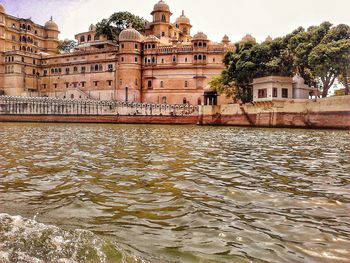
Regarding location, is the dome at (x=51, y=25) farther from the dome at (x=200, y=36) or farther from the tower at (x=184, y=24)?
the dome at (x=200, y=36)

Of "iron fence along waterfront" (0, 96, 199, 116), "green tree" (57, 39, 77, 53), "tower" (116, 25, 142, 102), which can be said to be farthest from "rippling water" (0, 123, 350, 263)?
"green tree" (57, 39, 77, 53)

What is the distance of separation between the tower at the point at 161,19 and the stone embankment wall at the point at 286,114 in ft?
109


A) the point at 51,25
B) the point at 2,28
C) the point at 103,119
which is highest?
the point at 51,25

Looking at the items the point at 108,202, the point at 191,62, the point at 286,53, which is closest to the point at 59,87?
the point at 191,62

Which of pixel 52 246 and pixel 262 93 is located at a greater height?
pixel 262 93

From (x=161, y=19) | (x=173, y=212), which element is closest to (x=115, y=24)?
(x=161, y=19)

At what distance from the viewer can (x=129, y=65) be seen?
240 ft

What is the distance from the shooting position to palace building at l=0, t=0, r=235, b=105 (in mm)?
72188

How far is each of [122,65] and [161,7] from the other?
18266mm

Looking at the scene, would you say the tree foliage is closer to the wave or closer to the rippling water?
the rippling water

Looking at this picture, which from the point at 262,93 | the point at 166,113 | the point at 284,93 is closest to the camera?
the point at 284,93

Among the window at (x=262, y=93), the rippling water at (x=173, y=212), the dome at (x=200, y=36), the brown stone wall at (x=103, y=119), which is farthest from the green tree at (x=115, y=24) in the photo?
the rippling water at (x=173, y=212)

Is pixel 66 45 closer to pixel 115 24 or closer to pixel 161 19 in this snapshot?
pixel 115 24

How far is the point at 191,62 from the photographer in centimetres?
7219
